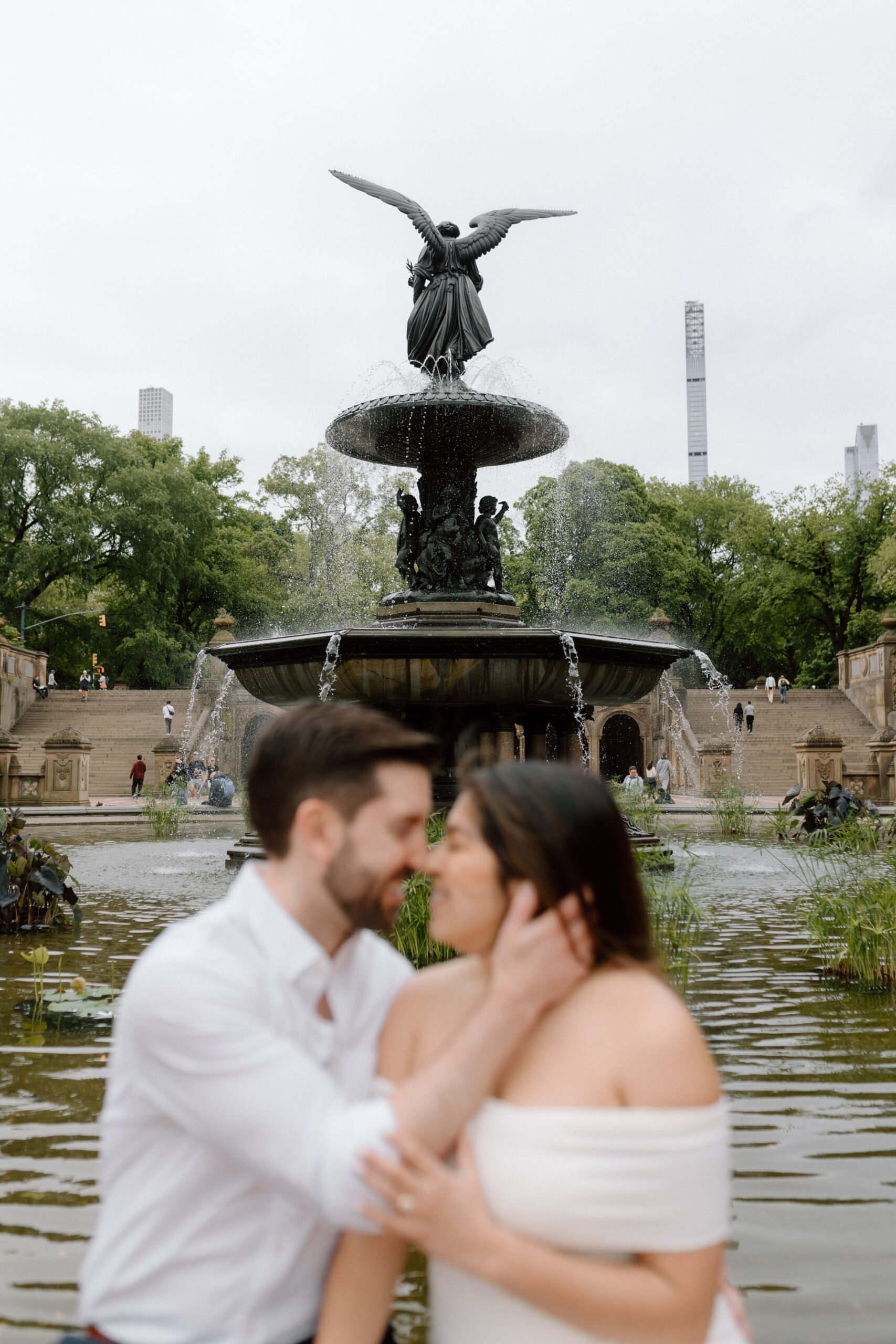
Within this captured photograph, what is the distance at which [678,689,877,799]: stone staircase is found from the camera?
34.4m

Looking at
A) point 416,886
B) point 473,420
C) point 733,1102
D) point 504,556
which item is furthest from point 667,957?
point 504,556

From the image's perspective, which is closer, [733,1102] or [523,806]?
[523,806]

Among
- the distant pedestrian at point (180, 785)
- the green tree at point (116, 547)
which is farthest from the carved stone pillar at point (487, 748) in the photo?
the green tree at point (116, 547)

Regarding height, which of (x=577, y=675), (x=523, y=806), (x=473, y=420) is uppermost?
(x=473, y=420)

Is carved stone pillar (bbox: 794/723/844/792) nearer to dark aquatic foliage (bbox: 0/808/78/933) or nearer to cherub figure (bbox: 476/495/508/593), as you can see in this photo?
cherub figure (bbox: 476/495/508/593)

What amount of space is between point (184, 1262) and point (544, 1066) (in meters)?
0.54

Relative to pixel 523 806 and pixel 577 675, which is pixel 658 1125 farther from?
pixel 577 675

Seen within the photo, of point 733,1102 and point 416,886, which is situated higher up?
point 416,886

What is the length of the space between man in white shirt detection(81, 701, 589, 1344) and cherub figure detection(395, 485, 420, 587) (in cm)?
1124

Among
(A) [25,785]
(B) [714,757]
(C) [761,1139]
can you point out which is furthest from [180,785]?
(B) [714,757]

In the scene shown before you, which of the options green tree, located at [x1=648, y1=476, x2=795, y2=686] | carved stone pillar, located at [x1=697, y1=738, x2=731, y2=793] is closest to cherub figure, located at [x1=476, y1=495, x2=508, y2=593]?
carved stone pillar, located at [x1=697, y1=738, x2=731, y2=793]

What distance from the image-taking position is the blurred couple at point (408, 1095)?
133 cm

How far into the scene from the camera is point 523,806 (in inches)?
55.7

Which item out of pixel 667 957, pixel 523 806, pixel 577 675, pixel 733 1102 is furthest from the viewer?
pixel 577 675
